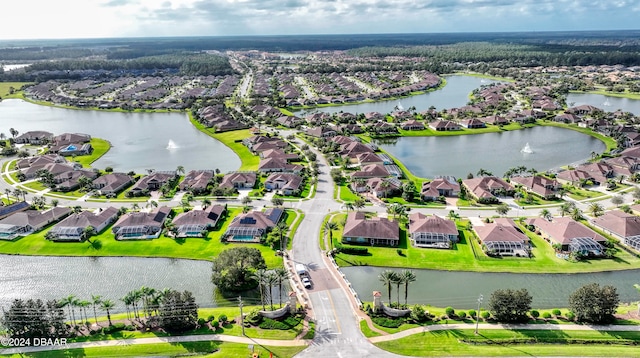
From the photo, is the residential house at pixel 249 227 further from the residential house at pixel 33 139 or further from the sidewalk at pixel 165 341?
the residential house at pixel 33 139

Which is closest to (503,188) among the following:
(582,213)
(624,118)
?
(582,213)

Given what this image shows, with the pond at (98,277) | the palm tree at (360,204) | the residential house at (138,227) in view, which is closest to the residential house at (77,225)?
the residential house at (138,227)

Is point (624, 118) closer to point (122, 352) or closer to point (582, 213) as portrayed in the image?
point (582, 213)

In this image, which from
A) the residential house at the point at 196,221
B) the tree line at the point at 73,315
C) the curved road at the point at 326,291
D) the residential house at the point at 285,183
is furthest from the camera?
the residential house at the point at 285,183

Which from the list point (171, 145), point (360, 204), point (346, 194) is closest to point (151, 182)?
point (171, 145)

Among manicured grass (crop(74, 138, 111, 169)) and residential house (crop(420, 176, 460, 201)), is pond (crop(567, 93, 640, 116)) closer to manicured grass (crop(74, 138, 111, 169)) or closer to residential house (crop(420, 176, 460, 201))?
residential house (crop(420, 176, 460, 201))

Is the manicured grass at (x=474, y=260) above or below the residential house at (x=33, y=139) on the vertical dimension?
below

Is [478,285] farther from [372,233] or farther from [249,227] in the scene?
[249,227]
